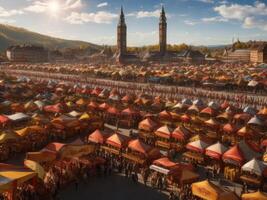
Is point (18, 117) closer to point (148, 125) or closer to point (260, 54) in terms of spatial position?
point (148, 125)

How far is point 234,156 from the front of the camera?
1686 cm

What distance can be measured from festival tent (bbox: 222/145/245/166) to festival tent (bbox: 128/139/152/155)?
3911mm

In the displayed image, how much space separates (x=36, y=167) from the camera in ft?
46.0

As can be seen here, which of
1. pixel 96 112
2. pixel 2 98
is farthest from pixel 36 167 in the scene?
pixel 2 98

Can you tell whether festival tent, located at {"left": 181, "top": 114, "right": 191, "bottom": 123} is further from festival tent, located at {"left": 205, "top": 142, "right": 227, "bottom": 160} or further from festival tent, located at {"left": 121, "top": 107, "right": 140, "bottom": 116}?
festival tent, located at {"left": 205, "top": 142, "right": 227, "bottom": 160}

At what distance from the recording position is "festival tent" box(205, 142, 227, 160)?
17.5m

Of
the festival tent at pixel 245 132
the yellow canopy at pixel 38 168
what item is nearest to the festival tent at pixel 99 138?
the yellow canopy at pixel 38 168

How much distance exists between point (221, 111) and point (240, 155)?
12.6m

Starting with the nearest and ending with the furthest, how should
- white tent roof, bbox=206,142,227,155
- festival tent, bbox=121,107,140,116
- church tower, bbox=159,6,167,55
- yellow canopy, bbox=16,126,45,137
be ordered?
white tent roof, bbox=206,142,227,155 < yellow canopy, bbox=16,126,45,137 < festival tent, bbox=121,107,140,116 < church tower, bbox=159,6,167,55

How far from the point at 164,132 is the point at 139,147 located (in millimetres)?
3773

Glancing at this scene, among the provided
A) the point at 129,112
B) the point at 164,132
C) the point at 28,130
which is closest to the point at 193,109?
the point at 129,112

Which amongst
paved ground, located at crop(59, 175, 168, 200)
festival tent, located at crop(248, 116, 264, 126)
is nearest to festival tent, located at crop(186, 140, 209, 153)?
paved ground, located at crop(59, 175, 168, 200)

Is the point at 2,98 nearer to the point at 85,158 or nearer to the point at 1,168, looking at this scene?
the point at 85,158

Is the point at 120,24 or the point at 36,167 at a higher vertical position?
the point at 120,24
